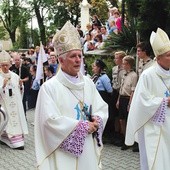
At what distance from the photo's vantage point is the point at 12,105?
8.53 m

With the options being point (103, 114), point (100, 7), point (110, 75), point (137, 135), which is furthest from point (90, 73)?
point (100, 7)

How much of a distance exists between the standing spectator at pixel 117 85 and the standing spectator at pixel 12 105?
1887 millimetres

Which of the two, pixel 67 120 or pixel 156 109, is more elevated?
pixel 67 120

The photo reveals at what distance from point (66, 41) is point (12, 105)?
4.60m

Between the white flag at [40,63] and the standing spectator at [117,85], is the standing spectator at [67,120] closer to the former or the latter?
the standing spectator at [117,85]

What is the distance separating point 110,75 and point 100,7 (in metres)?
20.9

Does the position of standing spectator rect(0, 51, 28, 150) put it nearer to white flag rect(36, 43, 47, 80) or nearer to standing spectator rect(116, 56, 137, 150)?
white flag rect(36, 43, 47, 80)

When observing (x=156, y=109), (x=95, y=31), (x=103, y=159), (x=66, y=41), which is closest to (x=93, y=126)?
(x=66, y=41)

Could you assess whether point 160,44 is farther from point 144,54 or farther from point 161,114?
point 144,54

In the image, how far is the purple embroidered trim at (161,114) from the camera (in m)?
5.03

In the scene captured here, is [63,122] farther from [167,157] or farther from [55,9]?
[55,9]

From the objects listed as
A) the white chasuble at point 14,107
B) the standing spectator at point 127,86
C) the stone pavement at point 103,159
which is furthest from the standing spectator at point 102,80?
the white chasuble at point 14,107

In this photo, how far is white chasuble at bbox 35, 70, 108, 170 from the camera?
402 cm

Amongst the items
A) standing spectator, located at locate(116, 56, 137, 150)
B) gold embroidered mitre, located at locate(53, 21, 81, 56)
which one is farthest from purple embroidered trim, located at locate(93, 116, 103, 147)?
standing spectator, located at locate(116, 56, 137, 150)
